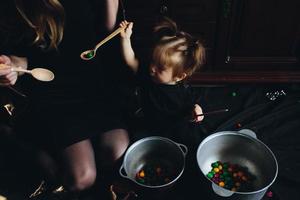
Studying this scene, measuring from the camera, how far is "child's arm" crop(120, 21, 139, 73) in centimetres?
118

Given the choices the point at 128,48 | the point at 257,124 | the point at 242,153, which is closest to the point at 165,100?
the point at 128,48

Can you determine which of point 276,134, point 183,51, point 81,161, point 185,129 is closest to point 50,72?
point 81,161

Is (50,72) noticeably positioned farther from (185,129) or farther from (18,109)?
(185,129)

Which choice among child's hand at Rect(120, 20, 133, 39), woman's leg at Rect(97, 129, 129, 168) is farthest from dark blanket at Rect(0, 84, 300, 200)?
child's hand at Rect(120, 20, 133, 39)

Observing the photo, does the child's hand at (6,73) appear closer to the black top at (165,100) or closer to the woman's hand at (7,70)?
the woman's hand at (7,70)

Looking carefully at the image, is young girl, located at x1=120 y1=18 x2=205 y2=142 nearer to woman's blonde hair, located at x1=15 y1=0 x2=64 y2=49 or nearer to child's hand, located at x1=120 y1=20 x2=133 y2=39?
child's hand, located at x1=120 y1=20 x2=133 y2=39

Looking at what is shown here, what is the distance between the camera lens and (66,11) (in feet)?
3.67

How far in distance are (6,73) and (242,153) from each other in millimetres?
850

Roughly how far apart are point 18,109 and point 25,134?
90mm

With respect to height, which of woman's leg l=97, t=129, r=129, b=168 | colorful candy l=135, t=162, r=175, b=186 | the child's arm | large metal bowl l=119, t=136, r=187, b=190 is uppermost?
the child's arm

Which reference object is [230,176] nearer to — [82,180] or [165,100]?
[165,100]

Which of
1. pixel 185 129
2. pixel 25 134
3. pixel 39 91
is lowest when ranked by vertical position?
pixel 185 129

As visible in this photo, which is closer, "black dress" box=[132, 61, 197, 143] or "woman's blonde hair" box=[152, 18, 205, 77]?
"woman's blonde hair" box=[152, 18, 205, 77]

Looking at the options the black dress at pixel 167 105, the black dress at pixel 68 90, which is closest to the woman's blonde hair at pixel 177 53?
the black dress at pixel 167 105
